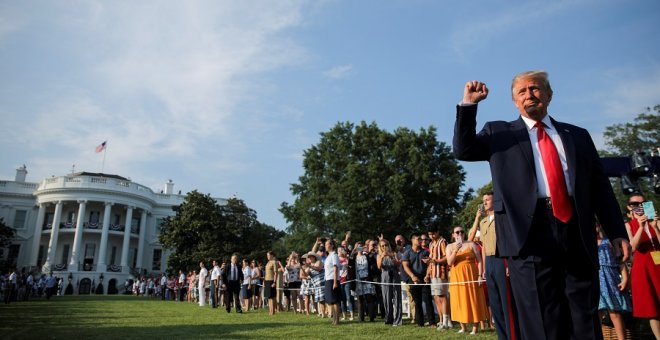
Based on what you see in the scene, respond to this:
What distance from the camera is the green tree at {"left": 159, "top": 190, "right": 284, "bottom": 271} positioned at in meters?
43.8

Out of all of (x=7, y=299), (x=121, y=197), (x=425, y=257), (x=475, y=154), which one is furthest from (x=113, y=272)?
(x=475, y=154)

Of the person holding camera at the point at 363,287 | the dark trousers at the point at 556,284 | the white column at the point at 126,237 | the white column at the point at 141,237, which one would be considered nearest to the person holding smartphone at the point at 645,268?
the dark trousers at the point at 556,284

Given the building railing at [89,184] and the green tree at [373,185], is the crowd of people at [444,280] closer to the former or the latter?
the green tree at [373,185]

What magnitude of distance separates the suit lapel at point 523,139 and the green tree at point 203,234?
42403 mm

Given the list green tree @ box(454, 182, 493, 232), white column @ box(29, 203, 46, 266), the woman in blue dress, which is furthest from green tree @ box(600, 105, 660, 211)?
white column @ box(29, 203, 46, 266)

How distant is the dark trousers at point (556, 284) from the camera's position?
8.51 ft

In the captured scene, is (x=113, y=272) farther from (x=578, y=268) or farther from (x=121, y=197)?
(x=578, y=268)

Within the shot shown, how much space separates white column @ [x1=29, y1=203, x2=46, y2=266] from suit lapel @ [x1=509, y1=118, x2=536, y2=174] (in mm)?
68346

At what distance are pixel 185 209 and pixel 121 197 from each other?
2055 cm

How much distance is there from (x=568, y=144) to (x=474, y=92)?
709 mm

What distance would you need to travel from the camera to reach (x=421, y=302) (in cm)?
1087

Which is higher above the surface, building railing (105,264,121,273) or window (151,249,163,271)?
window (151,249,163,271)

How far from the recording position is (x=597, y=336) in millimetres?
2553

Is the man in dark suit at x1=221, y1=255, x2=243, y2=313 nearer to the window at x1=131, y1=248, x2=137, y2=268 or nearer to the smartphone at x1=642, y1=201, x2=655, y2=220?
the smartphone at x1=642, y1=201, x2=655, y2=220
